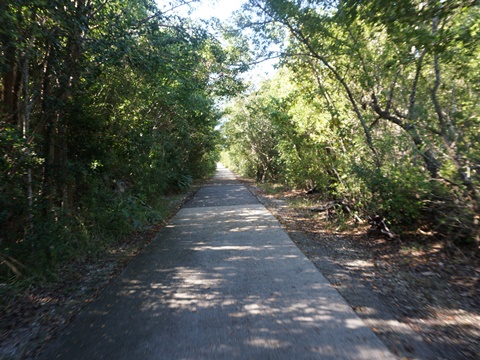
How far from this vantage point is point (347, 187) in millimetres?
8555

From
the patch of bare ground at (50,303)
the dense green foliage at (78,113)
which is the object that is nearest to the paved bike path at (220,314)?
the patch of bare ground at (50,303)

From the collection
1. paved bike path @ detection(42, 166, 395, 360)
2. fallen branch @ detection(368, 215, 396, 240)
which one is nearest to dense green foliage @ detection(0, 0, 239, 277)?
paved bike path @ detection(42, 166, 395, 360)

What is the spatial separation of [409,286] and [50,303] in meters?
4.98

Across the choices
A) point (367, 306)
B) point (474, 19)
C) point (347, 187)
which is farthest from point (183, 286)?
point (474, 19)

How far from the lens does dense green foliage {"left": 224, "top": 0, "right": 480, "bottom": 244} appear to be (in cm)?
461

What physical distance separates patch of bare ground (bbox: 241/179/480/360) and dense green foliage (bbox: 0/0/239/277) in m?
4.64

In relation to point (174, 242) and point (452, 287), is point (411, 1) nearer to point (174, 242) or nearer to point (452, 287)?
point (452, 287)

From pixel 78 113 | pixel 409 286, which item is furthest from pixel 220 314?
pixel 78 113

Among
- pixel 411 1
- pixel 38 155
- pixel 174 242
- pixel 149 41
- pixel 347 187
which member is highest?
pixel 149 41

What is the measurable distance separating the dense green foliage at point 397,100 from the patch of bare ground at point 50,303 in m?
5.39

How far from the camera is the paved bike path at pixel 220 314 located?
312cm

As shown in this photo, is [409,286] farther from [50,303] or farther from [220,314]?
[50,303]

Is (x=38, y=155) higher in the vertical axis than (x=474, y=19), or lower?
lower

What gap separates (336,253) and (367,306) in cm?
238
